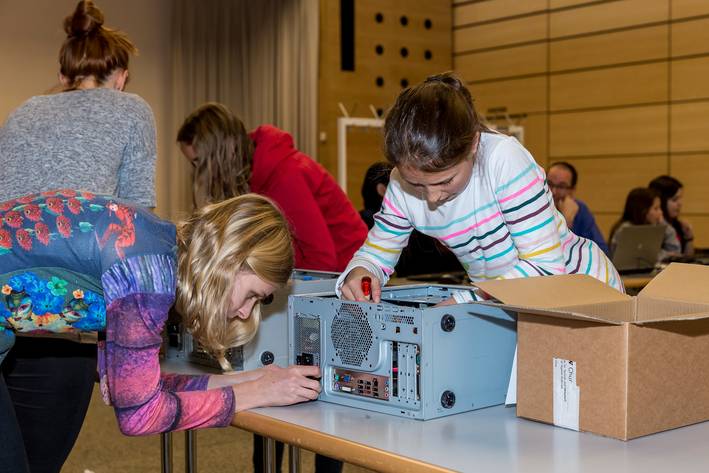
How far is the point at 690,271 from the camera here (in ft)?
4.90

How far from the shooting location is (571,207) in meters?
4.47

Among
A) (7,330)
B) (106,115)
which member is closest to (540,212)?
(7,330)

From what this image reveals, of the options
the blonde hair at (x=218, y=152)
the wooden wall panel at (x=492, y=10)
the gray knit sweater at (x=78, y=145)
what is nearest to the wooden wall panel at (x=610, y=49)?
the wooden wall panel at (x=492, y=10)

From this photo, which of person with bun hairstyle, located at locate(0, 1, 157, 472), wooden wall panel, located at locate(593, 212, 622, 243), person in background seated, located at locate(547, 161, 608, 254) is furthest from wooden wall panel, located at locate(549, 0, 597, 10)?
person with bun hairstyle, located at locate(0, 1, 157, 472)

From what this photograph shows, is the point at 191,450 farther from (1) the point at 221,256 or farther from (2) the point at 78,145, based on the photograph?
(1) the point at 221,256

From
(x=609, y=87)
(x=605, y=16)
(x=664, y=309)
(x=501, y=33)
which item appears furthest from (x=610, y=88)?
(x=664, y=309)

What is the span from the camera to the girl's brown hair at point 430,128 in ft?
4.71

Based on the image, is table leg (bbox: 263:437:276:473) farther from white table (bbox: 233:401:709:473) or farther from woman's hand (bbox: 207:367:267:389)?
white table (bbox: 233:401:709:473)

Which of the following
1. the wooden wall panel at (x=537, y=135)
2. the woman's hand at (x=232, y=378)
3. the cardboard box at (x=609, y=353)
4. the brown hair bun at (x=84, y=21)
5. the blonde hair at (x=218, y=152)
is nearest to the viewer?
the cardboard box at (x=609, y=353)

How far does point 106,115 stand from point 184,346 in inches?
21.3

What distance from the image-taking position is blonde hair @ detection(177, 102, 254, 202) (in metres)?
2.38

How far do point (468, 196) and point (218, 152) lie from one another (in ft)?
3.32

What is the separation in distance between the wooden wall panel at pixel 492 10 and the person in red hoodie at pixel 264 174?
15.5 feet

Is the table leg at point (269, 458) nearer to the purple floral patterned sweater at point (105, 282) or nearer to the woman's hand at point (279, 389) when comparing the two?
the woman's hand at point (279, 389)
